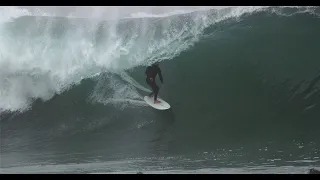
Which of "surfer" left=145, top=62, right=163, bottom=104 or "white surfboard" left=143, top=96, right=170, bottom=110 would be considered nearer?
"surfer" left=145, top=62, right=163, bottom=104

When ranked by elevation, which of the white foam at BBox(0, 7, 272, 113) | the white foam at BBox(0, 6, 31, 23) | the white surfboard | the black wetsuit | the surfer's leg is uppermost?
the white foam at BBox(0, 6, 31, 23)

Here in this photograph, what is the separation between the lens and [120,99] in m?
9.53

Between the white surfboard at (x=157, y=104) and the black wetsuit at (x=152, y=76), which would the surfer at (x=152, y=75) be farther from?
the white surfboard at (x=157, y=104)

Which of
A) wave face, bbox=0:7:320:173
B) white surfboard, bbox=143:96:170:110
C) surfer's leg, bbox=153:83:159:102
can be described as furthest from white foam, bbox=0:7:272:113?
surfer's leg, bbox=153:83:159:102

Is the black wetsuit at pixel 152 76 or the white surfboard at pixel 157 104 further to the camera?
the white surfboard at pixel 157 104

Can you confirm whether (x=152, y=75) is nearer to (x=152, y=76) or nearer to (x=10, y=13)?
(x=152, y=76)

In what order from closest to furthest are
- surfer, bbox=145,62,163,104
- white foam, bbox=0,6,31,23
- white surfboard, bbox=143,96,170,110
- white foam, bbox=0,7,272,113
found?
surfer, bbox=145,62,163,104 → white surfboard, bbox=143,96,170,110 → white foam, bbox=0,7,272,113 → white foam, bbox=0,6,31,23

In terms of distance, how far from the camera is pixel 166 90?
30.6ft

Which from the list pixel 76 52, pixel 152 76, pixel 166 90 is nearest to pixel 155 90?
pixel 152 76

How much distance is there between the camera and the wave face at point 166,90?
315 inches

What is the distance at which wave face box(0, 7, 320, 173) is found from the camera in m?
8.01

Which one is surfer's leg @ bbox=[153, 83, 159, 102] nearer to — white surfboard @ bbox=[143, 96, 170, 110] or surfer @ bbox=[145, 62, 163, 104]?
surfer @ bbox=[145, 62, 163, 104]

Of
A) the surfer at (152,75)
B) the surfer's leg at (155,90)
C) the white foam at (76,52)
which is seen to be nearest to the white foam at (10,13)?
the white foam at (76,52)

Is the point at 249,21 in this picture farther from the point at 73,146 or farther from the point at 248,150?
the point at 73,146
